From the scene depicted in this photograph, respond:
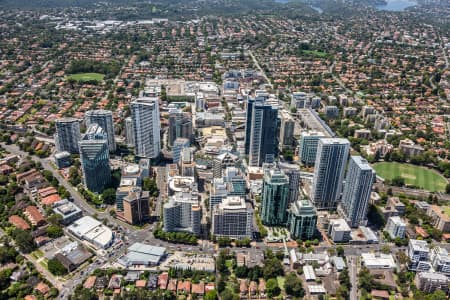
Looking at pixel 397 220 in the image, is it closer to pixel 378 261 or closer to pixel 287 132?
pixel 378 261

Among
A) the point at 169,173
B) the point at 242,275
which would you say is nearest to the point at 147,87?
the point at 169,173

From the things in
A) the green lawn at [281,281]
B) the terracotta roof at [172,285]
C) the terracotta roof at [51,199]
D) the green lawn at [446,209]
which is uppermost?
the green lawn at [446,209]

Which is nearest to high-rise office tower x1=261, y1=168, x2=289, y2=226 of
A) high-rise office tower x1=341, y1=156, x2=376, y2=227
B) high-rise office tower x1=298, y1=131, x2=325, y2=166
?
high-rise office tower x1=341, y1=156, x2=376, y2=227

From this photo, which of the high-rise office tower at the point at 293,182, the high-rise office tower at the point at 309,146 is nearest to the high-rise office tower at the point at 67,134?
the high-rise office tower at the point at 293,182

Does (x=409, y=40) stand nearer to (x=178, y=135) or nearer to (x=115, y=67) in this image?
(x=115, y=67)

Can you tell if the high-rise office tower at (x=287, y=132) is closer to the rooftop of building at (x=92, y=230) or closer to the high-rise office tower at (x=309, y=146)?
the high-rise office tower at (x=309, y=146)

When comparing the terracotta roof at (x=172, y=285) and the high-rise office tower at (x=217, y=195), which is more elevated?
the high-rise office tower at (x=217, y=195)

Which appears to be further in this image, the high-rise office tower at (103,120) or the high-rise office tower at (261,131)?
the high-rise office tower at (103,120)
